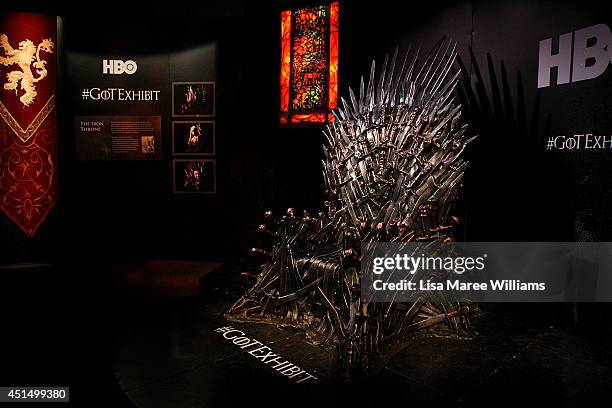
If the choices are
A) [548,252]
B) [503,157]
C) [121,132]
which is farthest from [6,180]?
[548,252]

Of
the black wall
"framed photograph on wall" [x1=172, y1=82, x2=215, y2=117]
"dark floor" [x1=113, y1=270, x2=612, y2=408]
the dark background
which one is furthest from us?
"framed photograph on wall" [x1=172, y1=82, x2=215, y2=117]

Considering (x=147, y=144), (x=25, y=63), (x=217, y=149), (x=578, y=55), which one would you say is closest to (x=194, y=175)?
(x=217, y=149)

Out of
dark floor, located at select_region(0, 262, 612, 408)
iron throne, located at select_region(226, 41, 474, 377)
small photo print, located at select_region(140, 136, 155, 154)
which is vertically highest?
small photo print, located at select_region(140, 136, 155, 154)

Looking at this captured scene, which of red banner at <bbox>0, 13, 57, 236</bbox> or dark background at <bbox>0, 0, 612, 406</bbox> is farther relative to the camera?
red banner at <bbox>0, 13, 57, 236</bbox>

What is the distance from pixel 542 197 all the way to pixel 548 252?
49cm

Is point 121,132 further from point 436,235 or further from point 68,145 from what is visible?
point 436,235

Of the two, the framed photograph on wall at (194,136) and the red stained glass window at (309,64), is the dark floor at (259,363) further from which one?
the red stained glass window at (309,64)

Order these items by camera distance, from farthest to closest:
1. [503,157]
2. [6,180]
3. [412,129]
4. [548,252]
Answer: [6,180] → [503,157] → [548,252] → [412,129]

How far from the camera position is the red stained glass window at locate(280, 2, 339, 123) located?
6.65 metres

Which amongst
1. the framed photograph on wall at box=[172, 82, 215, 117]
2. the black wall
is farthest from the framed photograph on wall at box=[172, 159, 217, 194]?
the framed photograph on wall at box=[172, 82, 215, 117]

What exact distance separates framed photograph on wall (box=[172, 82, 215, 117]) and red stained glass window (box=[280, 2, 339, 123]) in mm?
1021

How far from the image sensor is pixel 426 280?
3398 millimetres

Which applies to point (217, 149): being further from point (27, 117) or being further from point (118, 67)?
point (27, 117)

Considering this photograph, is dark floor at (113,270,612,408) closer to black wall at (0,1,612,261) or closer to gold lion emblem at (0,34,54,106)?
black wall at (0,1,612,261)
